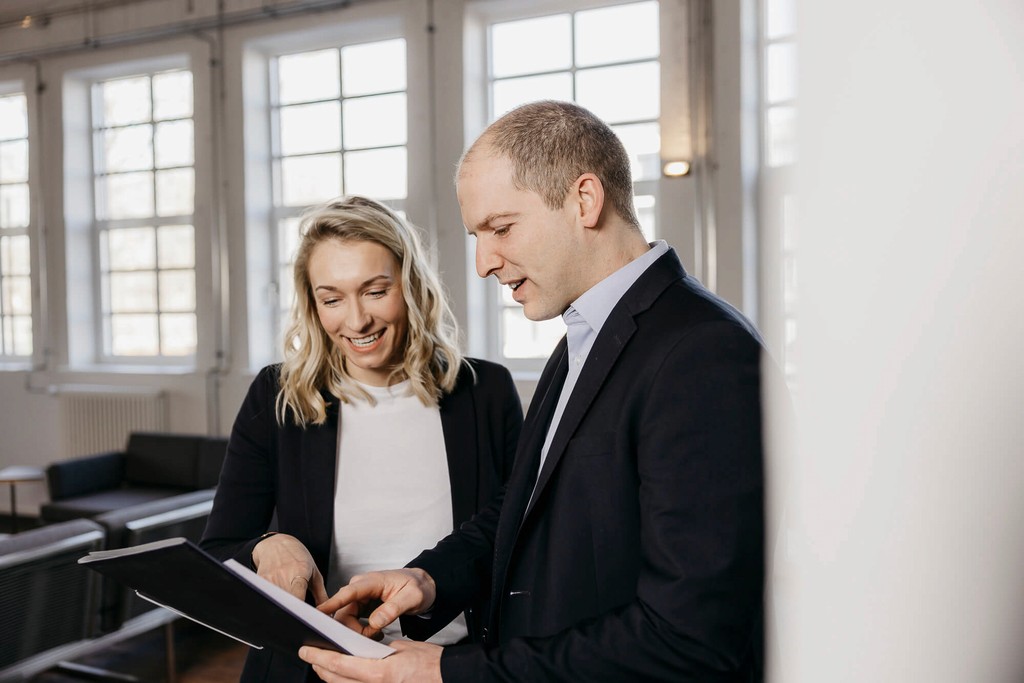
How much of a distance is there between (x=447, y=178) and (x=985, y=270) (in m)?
5.60

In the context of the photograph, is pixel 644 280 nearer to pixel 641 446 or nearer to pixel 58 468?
pixel 641 446

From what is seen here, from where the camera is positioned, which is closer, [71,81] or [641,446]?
[641,446]

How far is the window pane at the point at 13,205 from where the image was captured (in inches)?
298

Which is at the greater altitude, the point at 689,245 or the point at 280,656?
the point at 689,245

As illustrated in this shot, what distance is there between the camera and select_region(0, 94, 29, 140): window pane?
7.56 meters

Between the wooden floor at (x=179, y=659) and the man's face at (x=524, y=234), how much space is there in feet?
10.5

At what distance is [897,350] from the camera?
221 millimetres

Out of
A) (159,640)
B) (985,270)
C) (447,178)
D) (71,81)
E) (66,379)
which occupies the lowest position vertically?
(159,640)

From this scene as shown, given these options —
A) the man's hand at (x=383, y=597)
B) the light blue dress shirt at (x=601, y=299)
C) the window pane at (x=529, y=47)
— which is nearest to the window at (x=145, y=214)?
the window pane at (x=529, y=47)

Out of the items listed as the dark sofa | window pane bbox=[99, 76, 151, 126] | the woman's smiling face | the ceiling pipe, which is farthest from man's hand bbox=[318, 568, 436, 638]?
window pane bbox=[99, 76, 151, 126]

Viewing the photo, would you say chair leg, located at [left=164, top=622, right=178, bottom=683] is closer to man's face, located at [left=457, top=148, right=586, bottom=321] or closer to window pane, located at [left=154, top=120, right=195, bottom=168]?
man's face, located at [left=457, top=148, right=586, bottom=321]

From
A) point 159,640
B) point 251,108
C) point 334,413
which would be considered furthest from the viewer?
point 251,108

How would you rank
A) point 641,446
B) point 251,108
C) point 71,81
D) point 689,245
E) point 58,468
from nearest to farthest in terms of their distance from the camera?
point 641,446 < point 689,245 < point 58,468 < point 251,108 < point 71,81

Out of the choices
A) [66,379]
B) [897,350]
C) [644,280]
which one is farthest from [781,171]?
[66,379]
